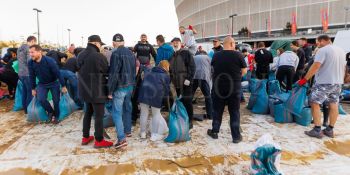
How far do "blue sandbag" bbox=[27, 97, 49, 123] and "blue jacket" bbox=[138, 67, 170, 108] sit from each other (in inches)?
94.3

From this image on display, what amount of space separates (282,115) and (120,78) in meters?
3.40

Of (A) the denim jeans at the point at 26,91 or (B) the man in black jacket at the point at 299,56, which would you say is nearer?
(A) the denim jeans at the point at 26,91

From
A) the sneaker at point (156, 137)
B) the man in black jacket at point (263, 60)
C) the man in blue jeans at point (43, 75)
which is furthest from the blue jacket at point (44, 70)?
the man in black jacket at point (263, 60)

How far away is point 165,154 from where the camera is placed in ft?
13.1

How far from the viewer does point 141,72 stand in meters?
5.57

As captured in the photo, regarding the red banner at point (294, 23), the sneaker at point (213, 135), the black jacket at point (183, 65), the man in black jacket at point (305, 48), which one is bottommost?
the sneaker at point (213, 135)

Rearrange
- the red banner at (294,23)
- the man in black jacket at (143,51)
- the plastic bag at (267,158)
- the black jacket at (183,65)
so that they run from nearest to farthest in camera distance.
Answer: the plastic bag at (267,158), the black jacket at (183,65), the man in black jacket at (143,51), the red banner at (294,23)

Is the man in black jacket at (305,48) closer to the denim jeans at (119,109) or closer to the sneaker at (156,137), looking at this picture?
the sneaker at (156,137)

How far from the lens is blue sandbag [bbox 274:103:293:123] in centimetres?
548

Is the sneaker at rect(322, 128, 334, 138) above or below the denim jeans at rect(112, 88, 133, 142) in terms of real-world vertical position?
below

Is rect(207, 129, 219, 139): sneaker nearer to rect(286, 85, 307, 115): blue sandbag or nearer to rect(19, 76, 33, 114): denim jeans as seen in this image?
rect(286, 85, 307, 115): blue sandbag

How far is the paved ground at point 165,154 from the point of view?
3543 millimetres

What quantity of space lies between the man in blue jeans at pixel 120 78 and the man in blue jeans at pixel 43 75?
1.66 metres

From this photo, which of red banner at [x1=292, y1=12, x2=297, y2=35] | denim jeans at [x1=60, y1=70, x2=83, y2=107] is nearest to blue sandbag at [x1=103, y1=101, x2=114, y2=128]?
denim jeans at [x1=60, y1=70, x2=83, y2=107]
